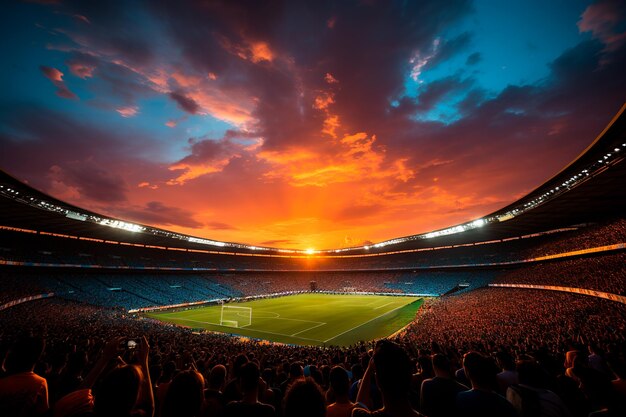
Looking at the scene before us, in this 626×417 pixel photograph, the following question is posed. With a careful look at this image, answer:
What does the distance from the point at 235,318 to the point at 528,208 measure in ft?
134

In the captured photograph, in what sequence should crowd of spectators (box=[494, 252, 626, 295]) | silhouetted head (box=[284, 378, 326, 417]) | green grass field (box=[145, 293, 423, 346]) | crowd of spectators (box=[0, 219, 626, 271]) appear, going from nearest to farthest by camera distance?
silhouetted head (box=[284, 378, 326, 417]) → crowd of spectators (box=[494, 252, 626, 295]) → green grass field (box=[145, 293, 423, 346]) → crowd of spectators (box=[0, 219, 626, 271])

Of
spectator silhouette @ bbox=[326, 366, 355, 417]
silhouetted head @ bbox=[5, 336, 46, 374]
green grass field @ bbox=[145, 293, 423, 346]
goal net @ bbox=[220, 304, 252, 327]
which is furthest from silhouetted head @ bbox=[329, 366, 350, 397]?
goal net @ bbox=[220, 304, 252, 327]

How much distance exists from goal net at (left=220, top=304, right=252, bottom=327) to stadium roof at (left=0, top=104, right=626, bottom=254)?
19.1 meters

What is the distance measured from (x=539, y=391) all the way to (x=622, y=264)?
33.7 m

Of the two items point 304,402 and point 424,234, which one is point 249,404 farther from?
point 424,234

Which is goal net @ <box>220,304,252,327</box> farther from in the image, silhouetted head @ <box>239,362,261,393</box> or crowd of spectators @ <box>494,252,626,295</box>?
crowd of spectators @ <box>494,252,626,295</box>

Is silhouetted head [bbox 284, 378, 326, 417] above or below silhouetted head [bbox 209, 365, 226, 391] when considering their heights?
above

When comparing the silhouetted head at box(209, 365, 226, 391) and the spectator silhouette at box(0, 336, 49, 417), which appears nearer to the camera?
the spectator silhouette at box(0, 336, 49, 417)

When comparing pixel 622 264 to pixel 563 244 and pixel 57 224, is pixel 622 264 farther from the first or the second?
pixel 57 224

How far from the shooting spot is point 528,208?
3100 cm

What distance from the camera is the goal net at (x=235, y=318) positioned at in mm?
35744

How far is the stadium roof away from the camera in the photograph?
1843 centimetres

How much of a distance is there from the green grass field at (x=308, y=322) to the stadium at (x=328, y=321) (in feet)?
1.15

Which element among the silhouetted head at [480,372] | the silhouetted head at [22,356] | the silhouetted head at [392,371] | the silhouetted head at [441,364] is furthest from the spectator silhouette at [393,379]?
the silhouetted head at [22,356]
